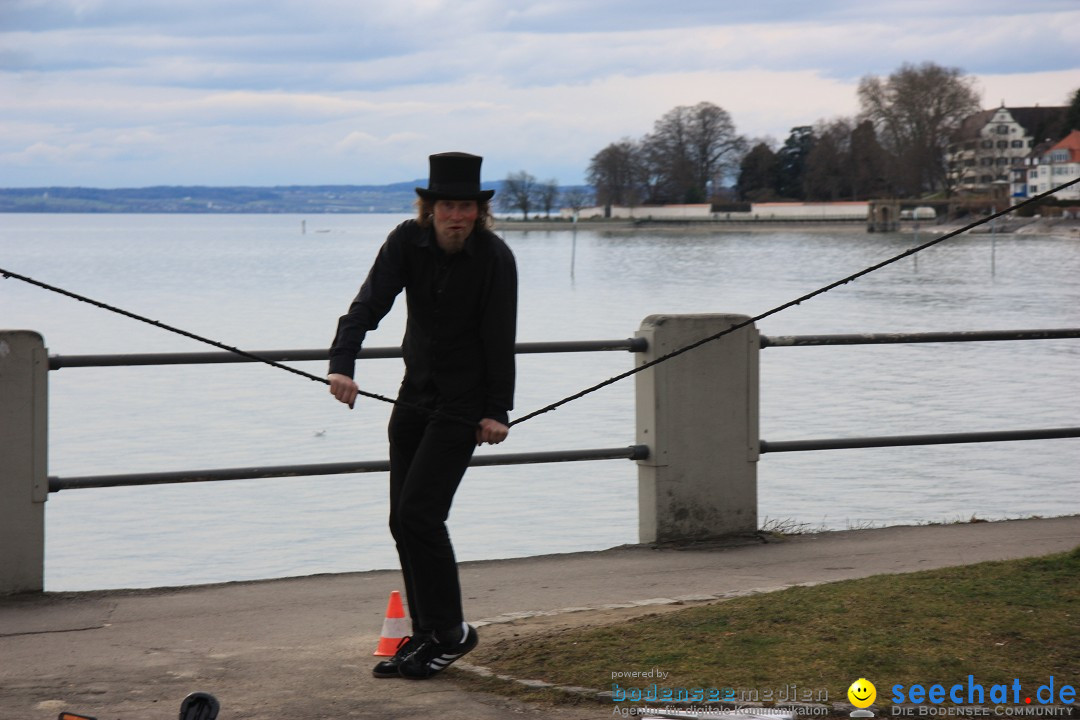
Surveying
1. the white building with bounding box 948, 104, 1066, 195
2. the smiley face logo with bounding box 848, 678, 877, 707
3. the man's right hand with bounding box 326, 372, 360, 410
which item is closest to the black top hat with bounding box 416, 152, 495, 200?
the man's right hand with bounding box 326, 372, 360, 410

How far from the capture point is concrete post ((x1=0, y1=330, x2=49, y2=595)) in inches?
262

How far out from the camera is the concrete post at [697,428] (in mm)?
7699

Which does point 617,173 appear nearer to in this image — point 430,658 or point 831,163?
point 831,163

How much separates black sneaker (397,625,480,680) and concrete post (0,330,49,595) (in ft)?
7.43

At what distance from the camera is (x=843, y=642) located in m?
5.23

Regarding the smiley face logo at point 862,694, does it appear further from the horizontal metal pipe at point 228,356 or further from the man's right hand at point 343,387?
the horizontal metal pipe at point 228,356

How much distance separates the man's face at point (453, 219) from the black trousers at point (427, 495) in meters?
0.57

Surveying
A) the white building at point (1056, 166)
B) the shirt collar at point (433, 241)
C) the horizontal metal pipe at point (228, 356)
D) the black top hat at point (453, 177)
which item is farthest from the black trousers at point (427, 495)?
the white building at point (1056, 166)

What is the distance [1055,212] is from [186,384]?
12726 centimetres

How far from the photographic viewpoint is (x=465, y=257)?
5277 millimetres

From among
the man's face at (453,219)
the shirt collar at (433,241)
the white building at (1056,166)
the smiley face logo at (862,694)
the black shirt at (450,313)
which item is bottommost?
the smiley face logo at (862,694)

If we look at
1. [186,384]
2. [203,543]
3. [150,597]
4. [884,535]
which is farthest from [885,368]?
[150,597]

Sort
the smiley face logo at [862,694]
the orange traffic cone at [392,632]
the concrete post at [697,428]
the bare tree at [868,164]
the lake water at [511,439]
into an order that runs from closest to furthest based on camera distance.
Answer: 1. the smiley face logo at [862,694]
2. the orange traffic cone at [392,632]
3. the concrete post at [697,428]
4. the lake water at [511,439]
5. the bare tree at [868,164]

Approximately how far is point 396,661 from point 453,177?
5.76 ft
